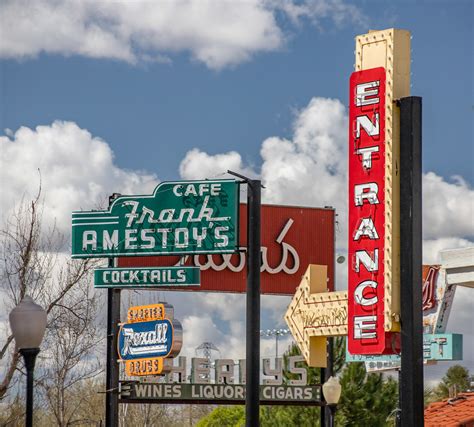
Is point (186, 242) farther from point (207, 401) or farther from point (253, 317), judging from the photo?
point (253, 317)

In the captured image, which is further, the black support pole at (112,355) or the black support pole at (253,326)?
the black support pole at (112,355)

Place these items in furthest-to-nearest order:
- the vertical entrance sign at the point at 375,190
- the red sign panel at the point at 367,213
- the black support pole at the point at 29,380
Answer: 1. the red sign panel at the point at 367,213
2. the vertical entrance sign at the point at 375,190
3. the black support pole at the point at 29,380

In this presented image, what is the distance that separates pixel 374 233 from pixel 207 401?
33.5 ft

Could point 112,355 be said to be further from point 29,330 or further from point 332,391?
point 29,330

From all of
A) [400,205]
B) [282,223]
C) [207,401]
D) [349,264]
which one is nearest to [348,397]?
[282,223]

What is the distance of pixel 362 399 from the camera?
43.2 metres

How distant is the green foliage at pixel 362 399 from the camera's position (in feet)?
142

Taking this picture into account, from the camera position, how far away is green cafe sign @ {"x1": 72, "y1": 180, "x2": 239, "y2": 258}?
29.2 meters

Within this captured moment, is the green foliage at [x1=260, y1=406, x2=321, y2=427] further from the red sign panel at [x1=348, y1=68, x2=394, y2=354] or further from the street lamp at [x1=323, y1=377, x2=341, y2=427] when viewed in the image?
the red sign panel at [x1=348, y1=68, x2=394, y2=354]

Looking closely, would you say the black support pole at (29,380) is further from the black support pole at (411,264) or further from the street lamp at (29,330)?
the black support pole at (411,264)

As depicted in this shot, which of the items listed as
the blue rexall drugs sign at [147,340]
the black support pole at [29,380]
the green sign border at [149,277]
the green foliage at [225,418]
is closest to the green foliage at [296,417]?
the blue rexall drugs sign at [147,340]

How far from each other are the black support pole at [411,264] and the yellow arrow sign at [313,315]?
1039 cm

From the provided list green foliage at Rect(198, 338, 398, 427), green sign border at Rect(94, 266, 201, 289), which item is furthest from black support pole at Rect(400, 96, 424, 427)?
green foliage at Rect(198, 338, 398, 427)

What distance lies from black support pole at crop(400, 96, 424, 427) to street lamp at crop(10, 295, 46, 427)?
603cm
